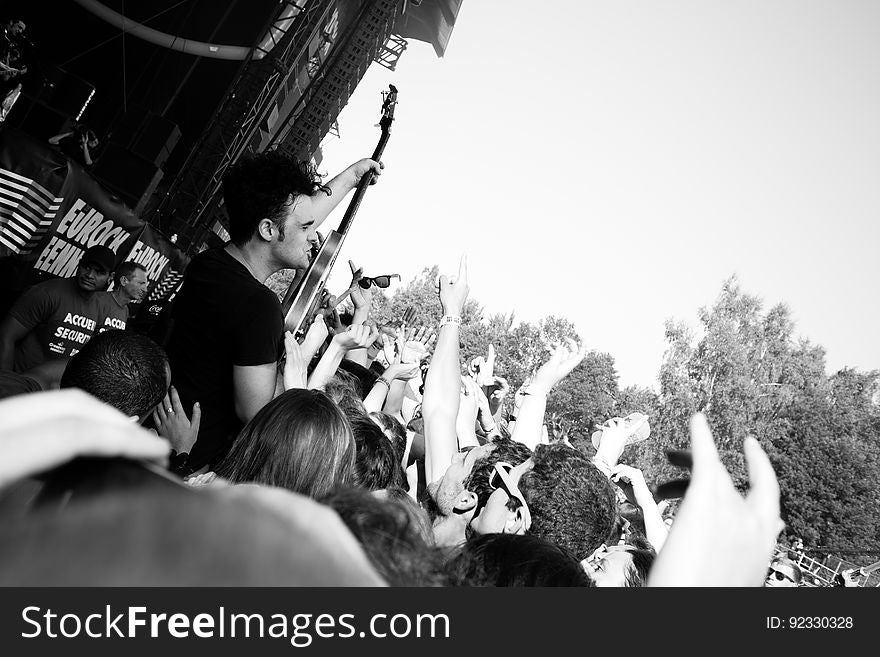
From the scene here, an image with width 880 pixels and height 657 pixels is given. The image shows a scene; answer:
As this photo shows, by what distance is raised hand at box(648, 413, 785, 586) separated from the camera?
2.18 ft

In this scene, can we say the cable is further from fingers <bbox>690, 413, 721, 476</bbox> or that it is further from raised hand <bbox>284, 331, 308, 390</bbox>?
fingers <bbox>690, 413, 721, 476</bbox>

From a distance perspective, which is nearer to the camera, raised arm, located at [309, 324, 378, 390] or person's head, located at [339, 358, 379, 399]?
raised arm, located at [309, 324, 378, 390]

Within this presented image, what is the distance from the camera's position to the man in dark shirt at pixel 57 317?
11.1ft

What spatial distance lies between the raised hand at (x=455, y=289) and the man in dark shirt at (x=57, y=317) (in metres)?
2.25

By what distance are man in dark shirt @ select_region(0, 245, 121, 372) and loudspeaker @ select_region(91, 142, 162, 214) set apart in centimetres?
496

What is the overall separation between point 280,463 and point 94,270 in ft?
9.15

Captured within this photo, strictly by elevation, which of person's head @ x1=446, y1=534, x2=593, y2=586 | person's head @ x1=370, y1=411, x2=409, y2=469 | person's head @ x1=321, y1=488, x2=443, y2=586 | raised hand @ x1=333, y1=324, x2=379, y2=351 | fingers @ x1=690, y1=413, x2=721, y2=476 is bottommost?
person's head @ x1=370, y1=411, x2=409, y2=469

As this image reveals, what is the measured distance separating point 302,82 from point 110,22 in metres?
5.43

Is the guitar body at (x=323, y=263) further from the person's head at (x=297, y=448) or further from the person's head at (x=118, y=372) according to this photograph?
the person's head at (x=297, y=448)

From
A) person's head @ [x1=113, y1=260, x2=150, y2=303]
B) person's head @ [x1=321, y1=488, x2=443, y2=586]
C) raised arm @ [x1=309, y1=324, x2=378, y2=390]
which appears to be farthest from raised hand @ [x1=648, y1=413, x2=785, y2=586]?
person's head @ [x1=113, y1=260, x2=150, y2=303]

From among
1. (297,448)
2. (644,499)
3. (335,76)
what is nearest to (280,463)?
(297,448)

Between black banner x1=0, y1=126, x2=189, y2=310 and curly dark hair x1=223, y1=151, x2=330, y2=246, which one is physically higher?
curly dark hair x1=223, y1=151, x2=330, y2=246

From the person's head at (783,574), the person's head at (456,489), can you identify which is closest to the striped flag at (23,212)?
the person's head at (456,489)

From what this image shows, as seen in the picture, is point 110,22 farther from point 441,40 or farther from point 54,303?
point 441,40
